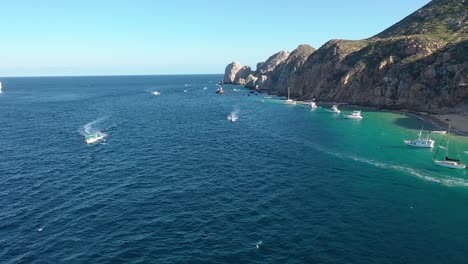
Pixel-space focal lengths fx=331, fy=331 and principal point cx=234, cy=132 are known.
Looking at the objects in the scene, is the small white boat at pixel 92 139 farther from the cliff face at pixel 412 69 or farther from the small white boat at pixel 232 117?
the cliff face at pixel 412 69

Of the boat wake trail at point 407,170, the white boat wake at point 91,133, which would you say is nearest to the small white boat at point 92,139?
the white boat wake at point 91,133

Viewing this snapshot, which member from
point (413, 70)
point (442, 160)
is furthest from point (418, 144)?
point (413, 70)

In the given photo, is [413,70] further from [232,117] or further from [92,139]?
[92,139]

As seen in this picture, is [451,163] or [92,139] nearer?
[451,163]

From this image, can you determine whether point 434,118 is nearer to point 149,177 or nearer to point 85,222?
point 149,177

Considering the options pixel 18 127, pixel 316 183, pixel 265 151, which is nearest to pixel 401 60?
pixel 265 151

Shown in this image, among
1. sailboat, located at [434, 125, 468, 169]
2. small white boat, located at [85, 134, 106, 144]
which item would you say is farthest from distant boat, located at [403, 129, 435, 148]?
small white boat, located at [85, 134, 106, 144]
